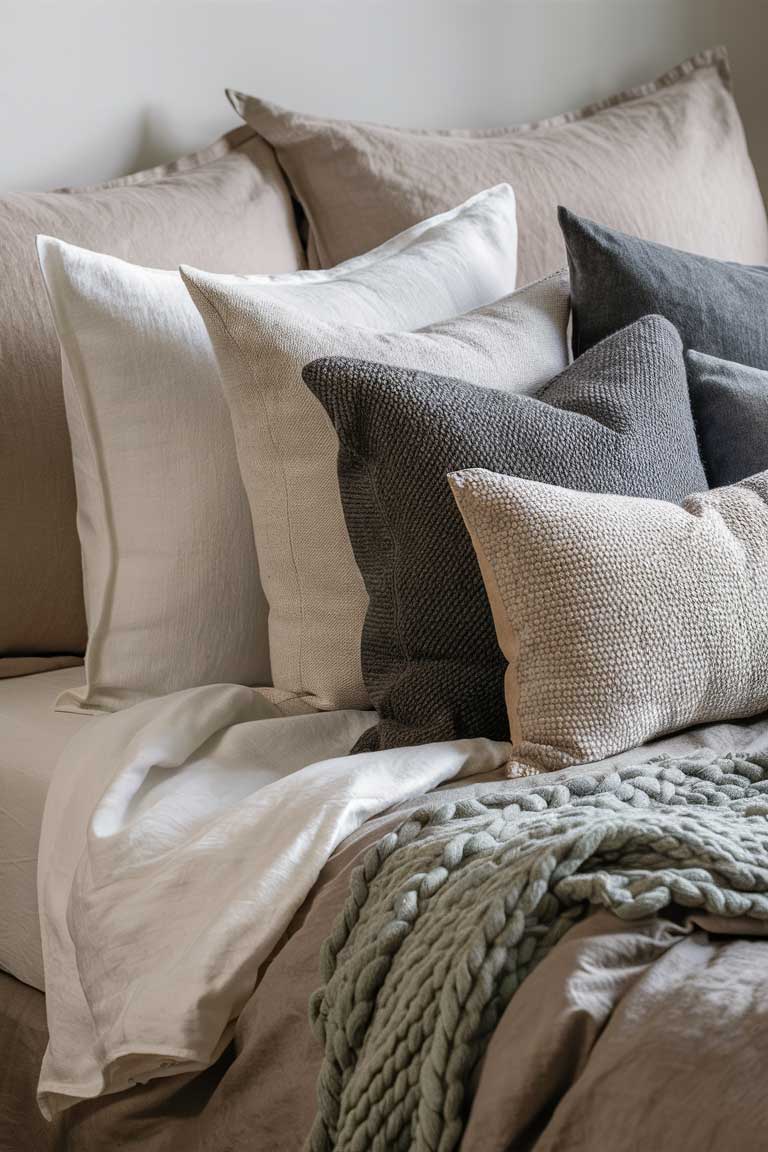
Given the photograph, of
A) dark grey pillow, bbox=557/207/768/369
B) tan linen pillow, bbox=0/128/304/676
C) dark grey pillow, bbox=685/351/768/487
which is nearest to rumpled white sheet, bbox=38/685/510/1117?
tan linen pillow, bbox=0/128/304/676

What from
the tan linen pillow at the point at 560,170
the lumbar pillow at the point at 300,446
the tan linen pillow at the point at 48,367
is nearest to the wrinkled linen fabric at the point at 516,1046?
the lumbar pillow at the point at 300,446

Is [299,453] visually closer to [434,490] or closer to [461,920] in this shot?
[434,490]

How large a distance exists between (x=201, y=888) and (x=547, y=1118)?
381 mm

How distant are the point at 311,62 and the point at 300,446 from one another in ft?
3.09

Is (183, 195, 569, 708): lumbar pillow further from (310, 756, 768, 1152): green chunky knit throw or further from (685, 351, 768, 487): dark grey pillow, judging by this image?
(310, 756, 768, 1152): green chunky knit throw

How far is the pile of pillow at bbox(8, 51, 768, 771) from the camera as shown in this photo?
104cm

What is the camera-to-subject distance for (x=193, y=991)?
0.91 m

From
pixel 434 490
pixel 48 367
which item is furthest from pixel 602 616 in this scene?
pixel 48 367

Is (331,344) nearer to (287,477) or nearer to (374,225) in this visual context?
(287,477)

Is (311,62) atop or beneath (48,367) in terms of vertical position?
atop

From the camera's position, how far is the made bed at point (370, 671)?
0.72 metres

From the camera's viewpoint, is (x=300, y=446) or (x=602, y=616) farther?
(x=300, y=446)

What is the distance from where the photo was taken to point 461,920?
75cm

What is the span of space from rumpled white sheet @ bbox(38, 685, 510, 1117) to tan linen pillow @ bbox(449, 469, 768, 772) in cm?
10
